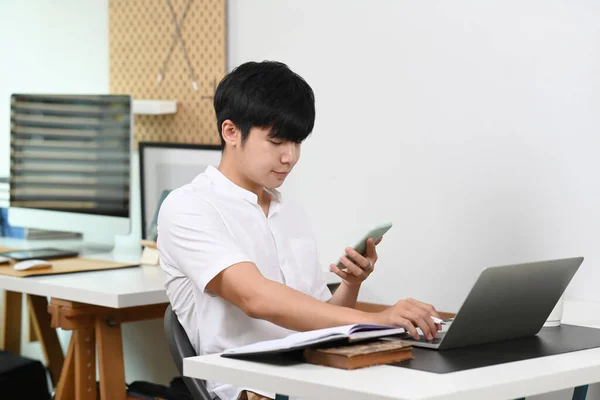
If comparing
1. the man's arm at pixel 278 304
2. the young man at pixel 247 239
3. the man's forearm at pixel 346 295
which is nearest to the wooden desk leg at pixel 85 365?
the young man at pixel 247 239

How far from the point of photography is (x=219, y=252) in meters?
1.63

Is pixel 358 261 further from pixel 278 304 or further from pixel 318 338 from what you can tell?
pixel 318 338

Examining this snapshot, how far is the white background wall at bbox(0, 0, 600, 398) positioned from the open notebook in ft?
3.25

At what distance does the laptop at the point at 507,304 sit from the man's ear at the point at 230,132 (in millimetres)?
517

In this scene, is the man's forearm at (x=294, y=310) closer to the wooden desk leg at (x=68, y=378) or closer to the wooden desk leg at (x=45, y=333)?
the wooden desk leg at (x=68, y=378)

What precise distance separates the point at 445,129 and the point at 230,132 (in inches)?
32.3

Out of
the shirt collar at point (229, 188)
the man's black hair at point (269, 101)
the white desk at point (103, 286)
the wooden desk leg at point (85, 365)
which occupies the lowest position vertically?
the wooden desk leg at point (85, 365)

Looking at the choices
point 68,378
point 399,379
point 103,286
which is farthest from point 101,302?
point 399,379

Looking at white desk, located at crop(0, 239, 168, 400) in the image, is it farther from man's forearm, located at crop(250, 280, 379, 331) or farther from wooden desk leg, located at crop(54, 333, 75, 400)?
man's forearm, located at crop(250, 280, 379, 331)

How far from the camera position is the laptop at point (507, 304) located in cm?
140

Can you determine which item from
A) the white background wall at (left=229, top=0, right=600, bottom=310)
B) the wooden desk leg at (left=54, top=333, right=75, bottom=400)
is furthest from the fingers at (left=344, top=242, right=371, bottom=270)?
the wooden desk leg at (left=54, top=333, right=75, bottom=400)

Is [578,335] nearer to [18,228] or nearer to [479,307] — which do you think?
[479,307]

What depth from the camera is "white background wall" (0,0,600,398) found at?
220cm

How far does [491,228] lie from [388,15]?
26.6 inches
